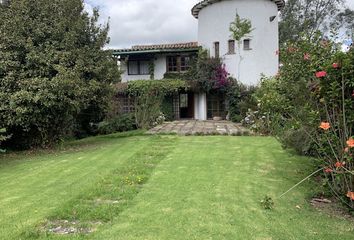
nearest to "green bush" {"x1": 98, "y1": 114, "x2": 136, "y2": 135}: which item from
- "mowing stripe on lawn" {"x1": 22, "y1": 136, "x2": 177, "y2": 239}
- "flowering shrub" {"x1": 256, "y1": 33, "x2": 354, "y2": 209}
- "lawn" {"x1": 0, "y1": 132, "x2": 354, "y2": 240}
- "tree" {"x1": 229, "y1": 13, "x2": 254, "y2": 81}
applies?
"tree" {"x1": 229, "y1": 13, "x2": 254, "y2": 81}

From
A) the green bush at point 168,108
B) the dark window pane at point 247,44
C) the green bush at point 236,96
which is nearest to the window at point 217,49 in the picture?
the dark window pane at point 247,44

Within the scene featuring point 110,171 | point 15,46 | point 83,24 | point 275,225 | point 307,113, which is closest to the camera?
point 275,225

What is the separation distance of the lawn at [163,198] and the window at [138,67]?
18883mm

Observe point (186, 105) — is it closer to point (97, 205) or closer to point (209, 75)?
point (209, 75)

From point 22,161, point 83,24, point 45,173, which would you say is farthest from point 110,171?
point 83,24

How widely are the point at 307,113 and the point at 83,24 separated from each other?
11.9 meters

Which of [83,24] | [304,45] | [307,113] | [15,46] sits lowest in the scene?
[307,113]

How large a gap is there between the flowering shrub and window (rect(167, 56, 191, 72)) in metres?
21.6

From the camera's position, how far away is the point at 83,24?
15812mm

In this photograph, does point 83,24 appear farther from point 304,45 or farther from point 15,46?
point 304,45

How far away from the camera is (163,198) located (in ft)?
22.1

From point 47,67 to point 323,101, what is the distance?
10.9m

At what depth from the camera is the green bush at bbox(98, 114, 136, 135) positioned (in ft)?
74.5

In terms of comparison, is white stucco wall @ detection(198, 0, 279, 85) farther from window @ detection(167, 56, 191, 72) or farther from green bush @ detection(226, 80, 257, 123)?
window @ detection(167, 56, 191, 72)
